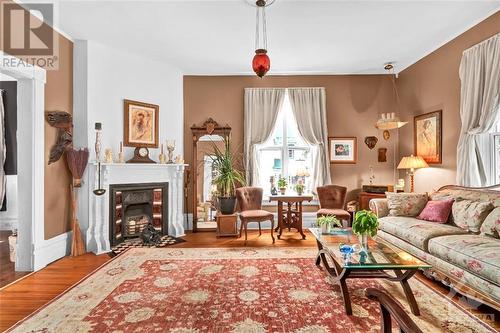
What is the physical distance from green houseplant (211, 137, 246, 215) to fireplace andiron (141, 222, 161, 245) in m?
1.26

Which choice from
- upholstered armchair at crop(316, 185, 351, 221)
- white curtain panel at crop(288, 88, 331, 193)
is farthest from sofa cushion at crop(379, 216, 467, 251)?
white curtain panel at crop(288, 88, 331, 193)

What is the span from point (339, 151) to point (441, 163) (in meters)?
1.88

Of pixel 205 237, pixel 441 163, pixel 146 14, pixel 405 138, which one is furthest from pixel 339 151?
pixel 146 14

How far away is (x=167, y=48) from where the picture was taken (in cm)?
479

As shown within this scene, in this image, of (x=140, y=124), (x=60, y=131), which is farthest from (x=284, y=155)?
(x=60, y=131)

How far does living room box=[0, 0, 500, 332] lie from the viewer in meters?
2.68

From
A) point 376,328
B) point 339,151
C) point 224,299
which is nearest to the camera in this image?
point 376,328

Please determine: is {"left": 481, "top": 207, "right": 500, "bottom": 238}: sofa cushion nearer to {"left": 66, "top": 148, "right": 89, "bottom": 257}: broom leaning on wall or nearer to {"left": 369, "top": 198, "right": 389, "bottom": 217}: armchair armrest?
{"left": 369, "top": 198, "right": 389, "bottom": 217}: armchair armrest

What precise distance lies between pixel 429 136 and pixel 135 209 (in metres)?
5.46

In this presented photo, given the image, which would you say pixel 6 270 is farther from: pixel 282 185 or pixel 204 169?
pixel 282 185

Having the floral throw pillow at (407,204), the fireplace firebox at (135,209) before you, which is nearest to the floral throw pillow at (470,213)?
the floral throw pillow at (407,204)

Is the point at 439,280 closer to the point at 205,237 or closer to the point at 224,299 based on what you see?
the point at 224,299

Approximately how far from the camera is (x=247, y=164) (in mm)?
5957

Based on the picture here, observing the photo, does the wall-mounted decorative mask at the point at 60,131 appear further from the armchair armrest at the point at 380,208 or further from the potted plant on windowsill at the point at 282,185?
the armchair armrest at the point at 380,208
